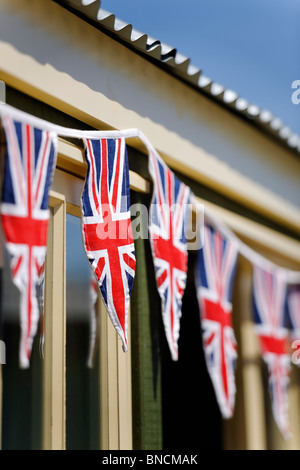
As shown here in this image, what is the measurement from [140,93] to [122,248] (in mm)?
1450

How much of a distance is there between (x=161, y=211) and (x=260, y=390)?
245 centimetres

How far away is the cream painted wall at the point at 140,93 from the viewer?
4.12 m

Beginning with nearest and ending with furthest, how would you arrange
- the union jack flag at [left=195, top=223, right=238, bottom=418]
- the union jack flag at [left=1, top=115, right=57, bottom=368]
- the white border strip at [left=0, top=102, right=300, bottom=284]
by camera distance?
1. the union jack flag at [left=1, top=115, right=57, bottom=368]
2. the white border strip at [left=0, top=102, right=300, bottom=284]
3. the union jack flag at [left=195, top=223, right=238, bottom=418]

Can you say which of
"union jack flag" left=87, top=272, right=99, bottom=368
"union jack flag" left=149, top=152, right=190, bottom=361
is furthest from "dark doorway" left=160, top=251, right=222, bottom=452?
"union jack flag" left=87, top=272, right=99, bottom=368

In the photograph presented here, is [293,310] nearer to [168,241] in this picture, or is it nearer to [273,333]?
[273,333]

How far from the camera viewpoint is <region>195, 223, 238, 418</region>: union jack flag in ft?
16.3

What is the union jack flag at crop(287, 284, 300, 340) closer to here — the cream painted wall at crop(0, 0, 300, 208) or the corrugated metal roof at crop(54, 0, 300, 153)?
the cream painted wall at crop(0, 0, 300, 208)

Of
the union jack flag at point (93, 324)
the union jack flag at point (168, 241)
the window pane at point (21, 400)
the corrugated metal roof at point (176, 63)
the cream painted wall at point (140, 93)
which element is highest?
the corrugated metal roof at point (176, 63)

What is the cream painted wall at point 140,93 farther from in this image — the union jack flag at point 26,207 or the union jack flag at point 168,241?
the union jack flag at point 26,207

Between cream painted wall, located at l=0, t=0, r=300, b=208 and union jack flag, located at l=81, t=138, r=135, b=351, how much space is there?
52cm

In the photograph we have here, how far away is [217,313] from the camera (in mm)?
5055

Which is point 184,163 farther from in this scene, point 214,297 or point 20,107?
point 20,107

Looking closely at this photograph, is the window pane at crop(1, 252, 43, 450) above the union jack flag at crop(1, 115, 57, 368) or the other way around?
the other way around

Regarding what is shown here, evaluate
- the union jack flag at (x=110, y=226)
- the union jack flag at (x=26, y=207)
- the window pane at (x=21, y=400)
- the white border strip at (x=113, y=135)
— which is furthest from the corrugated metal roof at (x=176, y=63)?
the window pane at (x=21, y=400)
